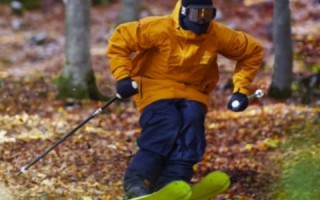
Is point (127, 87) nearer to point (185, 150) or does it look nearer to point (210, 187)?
point (185, 150)

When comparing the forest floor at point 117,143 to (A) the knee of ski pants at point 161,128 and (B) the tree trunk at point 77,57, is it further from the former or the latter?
(A) the knee of ski pants at point 161,128

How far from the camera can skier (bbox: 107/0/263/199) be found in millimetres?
6820

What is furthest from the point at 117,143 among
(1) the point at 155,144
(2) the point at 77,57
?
(1) the point at 155,144

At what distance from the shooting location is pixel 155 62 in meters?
7.05

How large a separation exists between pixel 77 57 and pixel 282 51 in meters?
3.36

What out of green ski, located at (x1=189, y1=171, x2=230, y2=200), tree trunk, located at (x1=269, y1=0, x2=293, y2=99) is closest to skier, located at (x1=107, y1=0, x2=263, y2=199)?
green ski, located at (x1=189, y1=171, x2=230, y2=200)

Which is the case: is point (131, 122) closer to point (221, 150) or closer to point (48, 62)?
point (221, 150)

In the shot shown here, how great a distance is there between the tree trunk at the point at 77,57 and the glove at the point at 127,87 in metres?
5.82

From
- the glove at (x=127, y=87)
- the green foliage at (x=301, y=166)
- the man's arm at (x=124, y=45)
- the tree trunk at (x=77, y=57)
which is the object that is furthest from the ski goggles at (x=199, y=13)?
the tree trunk at (x=77, y=57)

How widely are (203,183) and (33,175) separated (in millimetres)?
2237

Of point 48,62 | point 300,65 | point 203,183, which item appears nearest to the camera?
point 203,183

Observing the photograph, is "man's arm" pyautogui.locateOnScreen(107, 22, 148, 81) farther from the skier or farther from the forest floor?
the forest floor

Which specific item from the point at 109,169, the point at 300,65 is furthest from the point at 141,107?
the point at 300,65

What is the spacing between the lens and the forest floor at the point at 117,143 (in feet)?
25.4
